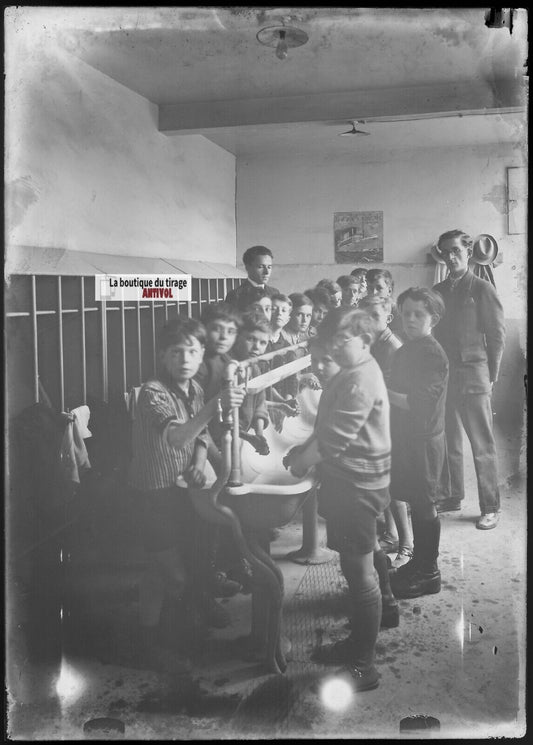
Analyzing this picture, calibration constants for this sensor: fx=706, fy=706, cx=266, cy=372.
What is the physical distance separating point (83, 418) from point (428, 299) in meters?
1.02

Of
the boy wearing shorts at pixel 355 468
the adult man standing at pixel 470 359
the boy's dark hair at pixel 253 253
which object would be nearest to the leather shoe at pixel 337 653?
the boy wearing shorts at pixel 355 468

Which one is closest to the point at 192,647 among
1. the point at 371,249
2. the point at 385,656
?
the point at 385,656

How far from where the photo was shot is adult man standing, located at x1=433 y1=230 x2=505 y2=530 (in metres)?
1.99

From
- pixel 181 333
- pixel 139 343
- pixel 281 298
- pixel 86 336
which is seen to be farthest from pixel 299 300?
pixel 86 336

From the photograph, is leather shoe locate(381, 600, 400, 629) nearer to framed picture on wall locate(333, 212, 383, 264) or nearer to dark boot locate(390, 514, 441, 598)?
dark boot locate(390, 514, 441, 598)

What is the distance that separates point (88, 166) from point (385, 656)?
155cm

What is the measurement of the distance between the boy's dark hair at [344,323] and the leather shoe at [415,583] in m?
0.67

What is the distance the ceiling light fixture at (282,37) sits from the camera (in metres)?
1.82

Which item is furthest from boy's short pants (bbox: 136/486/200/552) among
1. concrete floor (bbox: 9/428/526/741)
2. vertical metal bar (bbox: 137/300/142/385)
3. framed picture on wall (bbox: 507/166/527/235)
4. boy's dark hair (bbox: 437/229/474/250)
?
framed picture on wall (bbox: 507/166/527/235)

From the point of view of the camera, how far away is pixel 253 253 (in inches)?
79.7

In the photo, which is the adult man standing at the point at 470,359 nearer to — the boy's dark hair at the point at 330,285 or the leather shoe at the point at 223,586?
the boy's dark hair at the point at 330,285

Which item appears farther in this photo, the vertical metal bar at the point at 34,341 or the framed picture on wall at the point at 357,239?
the framed picture on wall at the point at 357,239

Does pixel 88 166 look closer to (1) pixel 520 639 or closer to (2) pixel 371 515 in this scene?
(2) pixel 371 515

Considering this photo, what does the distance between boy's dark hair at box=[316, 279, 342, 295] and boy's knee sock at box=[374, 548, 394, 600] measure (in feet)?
2.43
